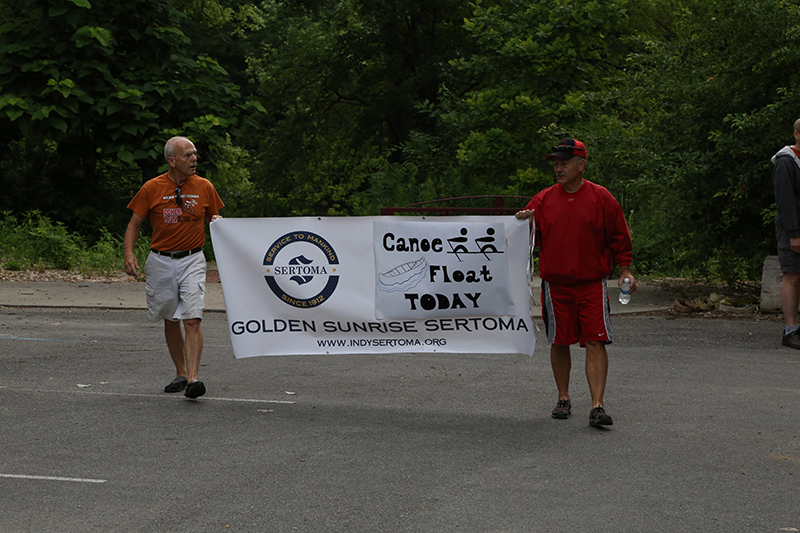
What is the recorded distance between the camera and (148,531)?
14.4 ft

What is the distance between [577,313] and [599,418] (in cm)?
74

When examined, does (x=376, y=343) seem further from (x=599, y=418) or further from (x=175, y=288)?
(x=599, y=418)

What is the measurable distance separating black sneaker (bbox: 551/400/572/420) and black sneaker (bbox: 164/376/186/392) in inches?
115

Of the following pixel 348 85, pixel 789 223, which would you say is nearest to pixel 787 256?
pixel 789 223

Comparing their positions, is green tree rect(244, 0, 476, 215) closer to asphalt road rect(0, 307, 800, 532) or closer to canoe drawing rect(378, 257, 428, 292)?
asphalt road rect(0, 307, 800, 532)

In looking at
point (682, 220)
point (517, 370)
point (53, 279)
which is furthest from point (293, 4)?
point (517, 370)

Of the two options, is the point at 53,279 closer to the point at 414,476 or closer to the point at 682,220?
the point at 682,220

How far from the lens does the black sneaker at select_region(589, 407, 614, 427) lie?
634cm

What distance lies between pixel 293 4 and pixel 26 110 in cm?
1151

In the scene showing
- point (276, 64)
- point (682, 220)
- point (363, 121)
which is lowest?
point (682, 220)

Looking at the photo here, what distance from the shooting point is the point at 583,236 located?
648 cm

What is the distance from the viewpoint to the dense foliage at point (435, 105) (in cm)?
1243

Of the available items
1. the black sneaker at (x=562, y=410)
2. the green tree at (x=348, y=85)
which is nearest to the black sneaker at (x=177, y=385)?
the black sneaker at (x=562, y=410)

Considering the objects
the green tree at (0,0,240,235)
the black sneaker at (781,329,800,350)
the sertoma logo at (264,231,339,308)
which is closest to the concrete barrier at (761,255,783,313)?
the black sneaker at (781,329,800,350)
